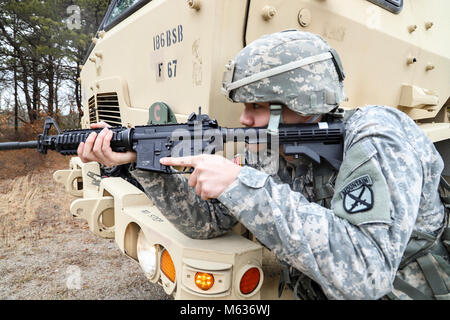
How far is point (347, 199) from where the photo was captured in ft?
3.97

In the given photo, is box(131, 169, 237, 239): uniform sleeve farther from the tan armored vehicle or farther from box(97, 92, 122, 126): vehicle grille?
box(97, 92, 122, 126): vehicle grille

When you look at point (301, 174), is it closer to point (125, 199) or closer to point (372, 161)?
point (372, 161)

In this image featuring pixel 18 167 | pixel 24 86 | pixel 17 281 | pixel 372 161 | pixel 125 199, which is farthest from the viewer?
pixel 24 86

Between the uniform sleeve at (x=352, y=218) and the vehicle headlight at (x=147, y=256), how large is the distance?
2.32 feet

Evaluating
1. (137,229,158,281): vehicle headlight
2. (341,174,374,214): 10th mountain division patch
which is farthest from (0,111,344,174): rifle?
(137,229,158,281): vehicle headlight

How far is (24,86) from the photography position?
12453mm

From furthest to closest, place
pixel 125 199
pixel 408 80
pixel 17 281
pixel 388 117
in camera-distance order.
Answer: pixel 17 281, pixel 408 80, pixel 125 199, pixel 388 117

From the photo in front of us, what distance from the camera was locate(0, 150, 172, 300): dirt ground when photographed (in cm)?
293

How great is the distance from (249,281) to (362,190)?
1.99ft

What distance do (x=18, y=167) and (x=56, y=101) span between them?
4.91 meters

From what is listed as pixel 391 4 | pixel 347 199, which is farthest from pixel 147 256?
pixel 391 4

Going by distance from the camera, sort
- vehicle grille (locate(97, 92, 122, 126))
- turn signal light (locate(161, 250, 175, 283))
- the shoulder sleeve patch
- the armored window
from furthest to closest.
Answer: vehicle grille (locate(97, 92, 122, 126)), the armored window, turn signal light (locate(161, 250, 175, 283)), the shoulder sleeve patch

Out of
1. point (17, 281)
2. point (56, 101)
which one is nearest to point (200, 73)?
point (17, 281)

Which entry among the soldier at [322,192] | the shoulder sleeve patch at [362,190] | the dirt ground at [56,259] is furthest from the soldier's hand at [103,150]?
the dirt ground at [56,259]
